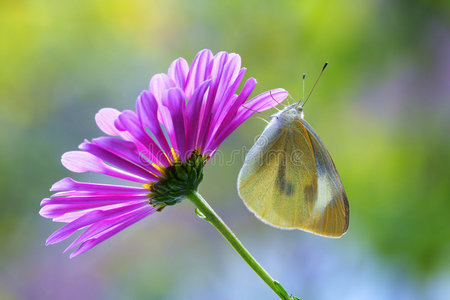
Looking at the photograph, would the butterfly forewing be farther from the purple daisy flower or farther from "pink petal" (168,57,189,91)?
"pink petal" (168,57,189,91)

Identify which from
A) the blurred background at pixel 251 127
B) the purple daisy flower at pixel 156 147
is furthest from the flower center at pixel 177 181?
the blurred background at pixel 251 127

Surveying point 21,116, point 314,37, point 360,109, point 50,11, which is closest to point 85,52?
point 50,11

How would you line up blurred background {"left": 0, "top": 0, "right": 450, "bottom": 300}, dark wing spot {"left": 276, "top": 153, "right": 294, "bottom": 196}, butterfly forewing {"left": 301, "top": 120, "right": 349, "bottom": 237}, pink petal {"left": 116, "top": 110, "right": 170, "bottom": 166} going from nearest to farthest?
pink petal {"left": 116, "top": 110, "right": 170, "bottom": 166} → butterfly forewing {"left": 301, "top": 120, "right": 349, "bottom": 237} → dark wing spot {"left": 276, "top": 153, "right": 294, "bottom": 196} → blurred background {"left": 0, "top": 0, "right": 450, "bottom": 300}

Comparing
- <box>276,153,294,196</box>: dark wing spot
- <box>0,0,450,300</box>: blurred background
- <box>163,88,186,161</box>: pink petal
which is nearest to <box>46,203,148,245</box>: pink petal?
<box>163,88,186,161</box>: pink petal

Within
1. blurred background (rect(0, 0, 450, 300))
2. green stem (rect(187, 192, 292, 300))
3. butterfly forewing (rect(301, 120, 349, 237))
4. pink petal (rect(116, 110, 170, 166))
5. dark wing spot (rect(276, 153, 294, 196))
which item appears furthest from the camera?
blurred background (rect(0, 0, 450, 300))

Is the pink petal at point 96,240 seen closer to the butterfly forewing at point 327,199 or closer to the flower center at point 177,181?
the flower center at point 177,181

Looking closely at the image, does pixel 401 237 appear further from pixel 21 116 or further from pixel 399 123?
pixel 21 116

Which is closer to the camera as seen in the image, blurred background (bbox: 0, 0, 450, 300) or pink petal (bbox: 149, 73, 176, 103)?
pink petal (bbox: 149, 73, 176, 103)
